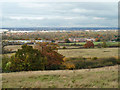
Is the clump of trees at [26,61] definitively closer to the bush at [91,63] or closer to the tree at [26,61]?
the tree at [26,61]

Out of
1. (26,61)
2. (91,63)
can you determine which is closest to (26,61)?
(26,61)

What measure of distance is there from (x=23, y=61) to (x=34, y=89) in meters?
19.5

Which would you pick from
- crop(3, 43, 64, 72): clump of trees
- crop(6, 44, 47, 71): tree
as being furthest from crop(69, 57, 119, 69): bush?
crop(6, 44, 47, 71): tree

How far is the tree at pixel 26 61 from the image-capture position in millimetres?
26484

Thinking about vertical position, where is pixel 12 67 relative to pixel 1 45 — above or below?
below

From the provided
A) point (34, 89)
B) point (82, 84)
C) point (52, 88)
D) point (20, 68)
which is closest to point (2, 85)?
point (34, 89)

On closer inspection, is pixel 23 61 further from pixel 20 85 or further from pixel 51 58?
pixel 20 85

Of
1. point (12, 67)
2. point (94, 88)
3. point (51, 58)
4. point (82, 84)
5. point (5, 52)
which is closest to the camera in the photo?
point (94, 88)

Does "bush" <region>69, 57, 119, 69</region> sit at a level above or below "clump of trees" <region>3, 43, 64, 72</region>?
below

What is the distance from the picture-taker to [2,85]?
28.9 feet

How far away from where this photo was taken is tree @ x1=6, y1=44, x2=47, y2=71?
1043 inches

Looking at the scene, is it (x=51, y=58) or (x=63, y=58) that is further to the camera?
(x=63, y=58)

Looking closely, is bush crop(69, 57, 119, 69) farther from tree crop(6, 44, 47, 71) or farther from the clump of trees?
tree crop(6, 44, 47, 71)

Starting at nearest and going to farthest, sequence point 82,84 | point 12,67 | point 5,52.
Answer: point 82,84 → point 12,67 → point 5,52
